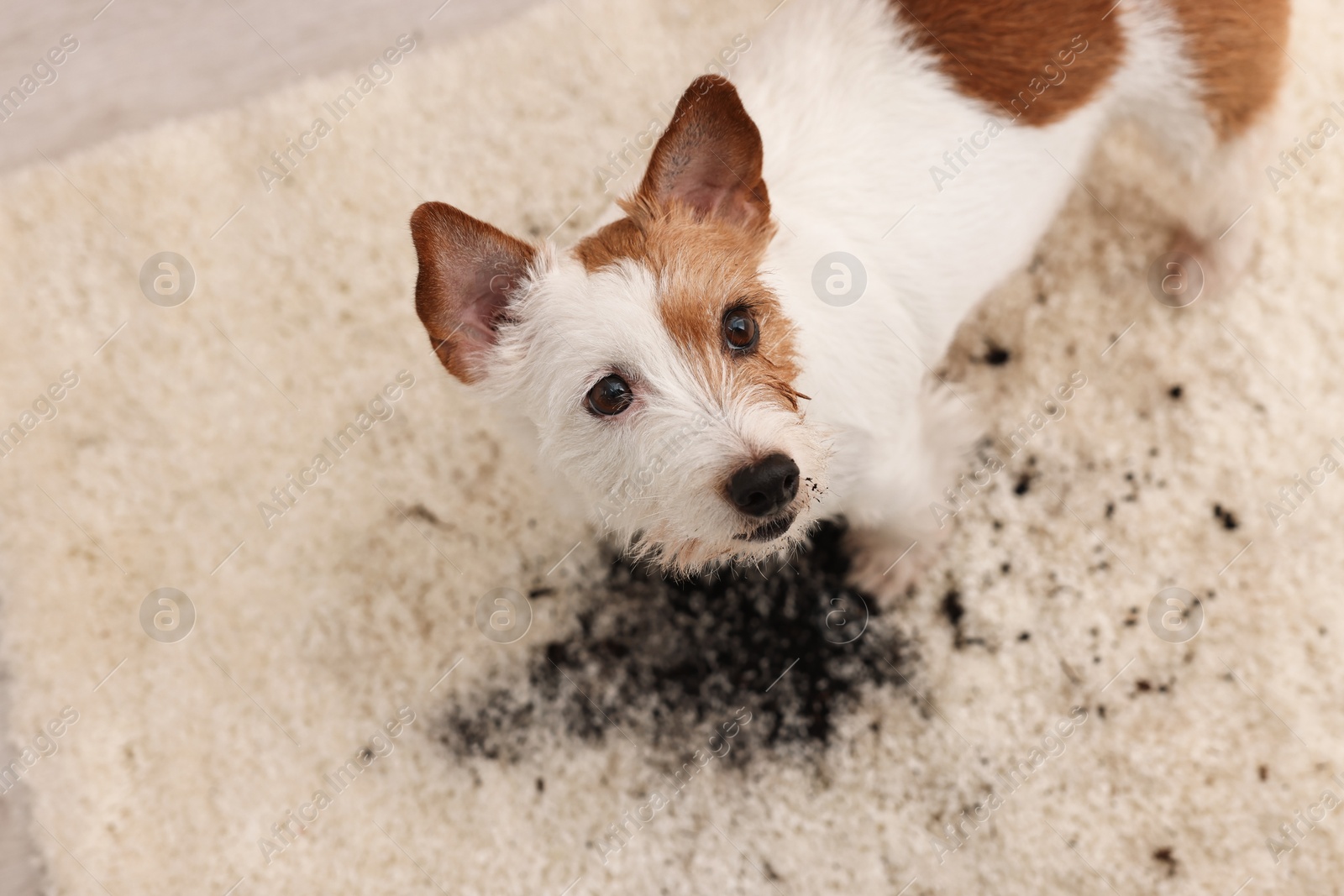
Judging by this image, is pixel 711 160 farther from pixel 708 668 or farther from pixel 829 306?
pixel 708 668

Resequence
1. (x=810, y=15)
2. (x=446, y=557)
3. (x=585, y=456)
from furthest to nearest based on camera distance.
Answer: (x=446, y=557), (x=810, y=15), (x=585, y=456)

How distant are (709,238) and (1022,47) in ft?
3.15

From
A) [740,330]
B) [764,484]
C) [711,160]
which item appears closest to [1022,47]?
[711,160]

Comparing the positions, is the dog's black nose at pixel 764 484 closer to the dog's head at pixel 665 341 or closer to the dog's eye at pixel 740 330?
the dog's head at pixel 665 341

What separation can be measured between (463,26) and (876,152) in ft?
6.46

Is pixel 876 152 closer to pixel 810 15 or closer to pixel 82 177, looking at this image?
pixel 810 15

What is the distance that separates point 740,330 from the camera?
1681mm

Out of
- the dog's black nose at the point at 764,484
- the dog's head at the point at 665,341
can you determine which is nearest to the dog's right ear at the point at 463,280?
the dog's head at the point at 665,341

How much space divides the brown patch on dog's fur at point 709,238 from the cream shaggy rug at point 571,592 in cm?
117

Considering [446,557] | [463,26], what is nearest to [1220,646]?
[446,557]

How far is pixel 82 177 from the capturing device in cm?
312

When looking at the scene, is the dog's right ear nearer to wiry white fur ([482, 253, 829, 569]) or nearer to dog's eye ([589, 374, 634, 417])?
wiry white fur ([482, 253, 829, 569])

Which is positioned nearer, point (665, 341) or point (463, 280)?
point (665, 341)

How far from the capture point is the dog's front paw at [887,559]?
8.39 ft
